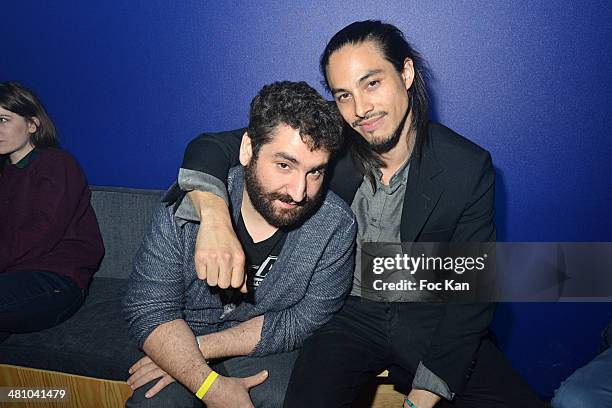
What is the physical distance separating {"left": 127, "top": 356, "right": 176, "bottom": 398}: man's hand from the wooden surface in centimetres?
20

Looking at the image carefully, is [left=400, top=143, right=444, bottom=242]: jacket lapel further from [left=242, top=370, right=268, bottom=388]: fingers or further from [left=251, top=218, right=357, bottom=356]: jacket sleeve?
[left=242, top=370, right=268, bottom=388]: fingers

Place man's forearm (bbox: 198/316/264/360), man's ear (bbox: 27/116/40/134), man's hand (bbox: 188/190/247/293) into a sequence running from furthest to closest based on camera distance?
man's ear (bbox: 27/116/40/134), man's forearm (bbox: 198/316/264/360), man's hand (bbox: 188/190/247/293)

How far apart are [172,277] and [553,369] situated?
→ 1.82 metres

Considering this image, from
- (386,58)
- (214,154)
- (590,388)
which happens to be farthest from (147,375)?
(590,388)

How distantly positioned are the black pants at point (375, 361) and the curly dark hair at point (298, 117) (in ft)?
2.03

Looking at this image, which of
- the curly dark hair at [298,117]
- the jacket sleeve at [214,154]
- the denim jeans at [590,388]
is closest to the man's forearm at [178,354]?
the jacket sleeve at [214,154]

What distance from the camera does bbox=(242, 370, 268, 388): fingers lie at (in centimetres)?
166

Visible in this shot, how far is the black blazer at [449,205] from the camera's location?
1656 millimetres

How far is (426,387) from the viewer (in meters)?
1.64

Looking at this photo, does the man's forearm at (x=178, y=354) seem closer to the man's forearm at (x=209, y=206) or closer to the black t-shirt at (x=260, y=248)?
the black t-shirt at (x=260, y=248)

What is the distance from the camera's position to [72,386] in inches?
76.4

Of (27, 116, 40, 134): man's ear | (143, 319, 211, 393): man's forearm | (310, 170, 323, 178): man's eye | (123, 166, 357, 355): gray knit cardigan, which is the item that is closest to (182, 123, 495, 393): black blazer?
(123, 166, 357, 355): gray knit cardigan

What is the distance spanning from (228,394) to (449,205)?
2.90ft

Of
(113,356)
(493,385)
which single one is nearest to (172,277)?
(113,356)
